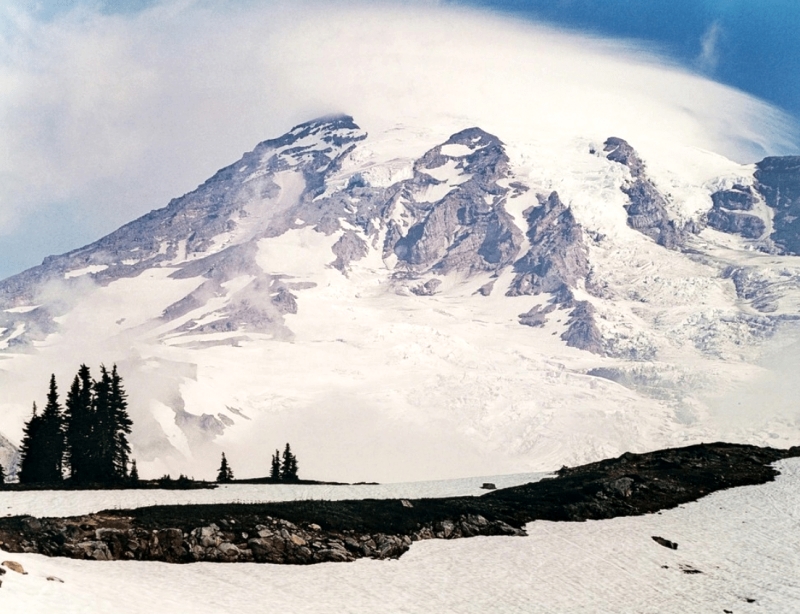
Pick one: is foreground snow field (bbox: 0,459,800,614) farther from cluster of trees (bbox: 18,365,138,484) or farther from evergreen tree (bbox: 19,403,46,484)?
evergreen tree (bbox: 19,403,46,484)

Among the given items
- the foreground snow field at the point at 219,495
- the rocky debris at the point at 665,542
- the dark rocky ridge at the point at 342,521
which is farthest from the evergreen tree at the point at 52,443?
the rocky debris at the point at 665,542

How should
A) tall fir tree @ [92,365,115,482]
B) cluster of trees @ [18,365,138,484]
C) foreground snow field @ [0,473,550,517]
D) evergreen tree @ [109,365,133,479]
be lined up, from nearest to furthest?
foreground snow field @ [0,473,550,517]
tall fir tree @ [92,365,115,482]
cluster of trees @ [18,365,138,484]
evergreen tree @ [109,365,133,479]

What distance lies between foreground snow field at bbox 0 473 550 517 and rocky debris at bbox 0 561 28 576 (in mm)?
17525

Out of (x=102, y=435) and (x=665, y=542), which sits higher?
(x=665, y=542)

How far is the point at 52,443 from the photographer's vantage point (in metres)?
92.9

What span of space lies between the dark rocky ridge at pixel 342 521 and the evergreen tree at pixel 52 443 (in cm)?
4190

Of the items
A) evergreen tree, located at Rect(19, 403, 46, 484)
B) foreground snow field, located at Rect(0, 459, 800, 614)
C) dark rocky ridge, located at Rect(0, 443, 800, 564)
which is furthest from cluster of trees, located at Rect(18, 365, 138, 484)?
foreground snow field, located at Rect(0, 459, 800, 614)

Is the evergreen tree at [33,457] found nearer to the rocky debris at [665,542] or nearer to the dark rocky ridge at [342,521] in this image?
the dark rocky ridge at [342,521]

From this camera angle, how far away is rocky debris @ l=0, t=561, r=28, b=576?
38594 millimetres

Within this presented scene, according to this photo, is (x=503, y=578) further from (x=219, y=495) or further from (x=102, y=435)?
(x=102, y=435)

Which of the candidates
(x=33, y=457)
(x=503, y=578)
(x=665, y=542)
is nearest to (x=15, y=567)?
(x=503, y=578)

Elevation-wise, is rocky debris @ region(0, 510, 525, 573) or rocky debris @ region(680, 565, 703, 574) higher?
rocky debris @ region(680, 565, 703, 574)

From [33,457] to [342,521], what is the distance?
168 ft

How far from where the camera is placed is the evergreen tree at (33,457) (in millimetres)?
91562
